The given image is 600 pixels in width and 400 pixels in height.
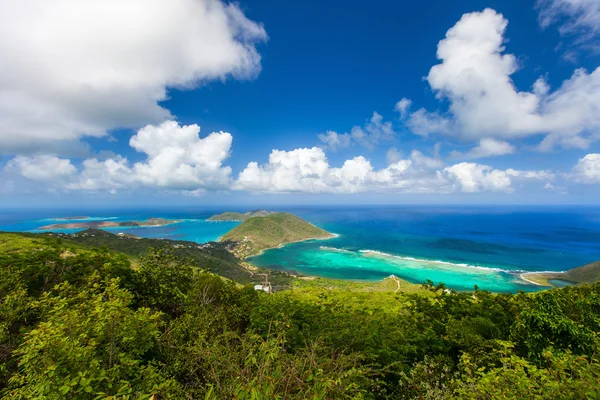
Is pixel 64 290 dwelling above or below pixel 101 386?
above

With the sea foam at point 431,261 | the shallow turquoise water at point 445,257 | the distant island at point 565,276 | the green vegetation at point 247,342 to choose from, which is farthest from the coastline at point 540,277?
the green vegetation at point 247,342

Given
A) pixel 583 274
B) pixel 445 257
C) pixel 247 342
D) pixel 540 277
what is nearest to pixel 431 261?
pixel 445 257

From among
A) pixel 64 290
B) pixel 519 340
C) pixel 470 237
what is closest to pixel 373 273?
pixel 519 340

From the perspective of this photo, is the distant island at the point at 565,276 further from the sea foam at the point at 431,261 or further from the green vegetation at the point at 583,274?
the sea foam at the point at 431,261

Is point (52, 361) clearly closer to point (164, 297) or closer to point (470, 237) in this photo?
point (164, 297)

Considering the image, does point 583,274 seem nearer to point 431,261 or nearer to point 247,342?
point 431,261

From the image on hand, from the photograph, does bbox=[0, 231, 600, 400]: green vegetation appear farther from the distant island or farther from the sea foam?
the sea foam
